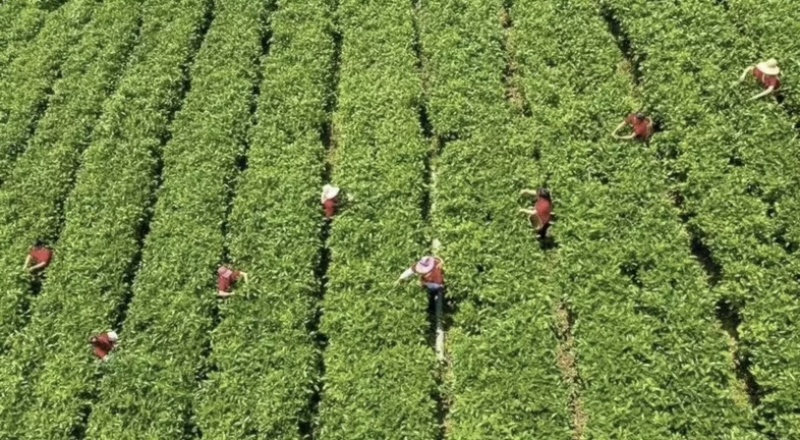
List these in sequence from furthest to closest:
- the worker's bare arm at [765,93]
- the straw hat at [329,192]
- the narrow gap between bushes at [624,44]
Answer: the narrow gap between bushes at [624,44], the straw hat at [329,192], the worker's bare arm at [765,93]

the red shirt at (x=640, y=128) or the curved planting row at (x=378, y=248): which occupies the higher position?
the red shirt at (x=640, y=128)

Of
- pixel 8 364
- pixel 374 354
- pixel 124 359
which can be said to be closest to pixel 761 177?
pixel 374 354

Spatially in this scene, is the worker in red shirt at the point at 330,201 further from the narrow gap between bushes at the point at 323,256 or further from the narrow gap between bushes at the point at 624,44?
the narrow gap between bushes at the point at 624,44

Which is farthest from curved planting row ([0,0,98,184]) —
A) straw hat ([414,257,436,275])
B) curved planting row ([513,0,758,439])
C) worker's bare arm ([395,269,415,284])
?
curved planting row ([513,0,758,439])

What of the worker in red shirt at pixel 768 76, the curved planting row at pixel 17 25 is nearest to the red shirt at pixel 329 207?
the worker in red shirt at pixel 768 76

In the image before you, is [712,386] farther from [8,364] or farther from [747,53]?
[8,364]

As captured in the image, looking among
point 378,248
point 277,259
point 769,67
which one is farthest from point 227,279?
point 769,67

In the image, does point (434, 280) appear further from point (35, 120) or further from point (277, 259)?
point (35, 120)
